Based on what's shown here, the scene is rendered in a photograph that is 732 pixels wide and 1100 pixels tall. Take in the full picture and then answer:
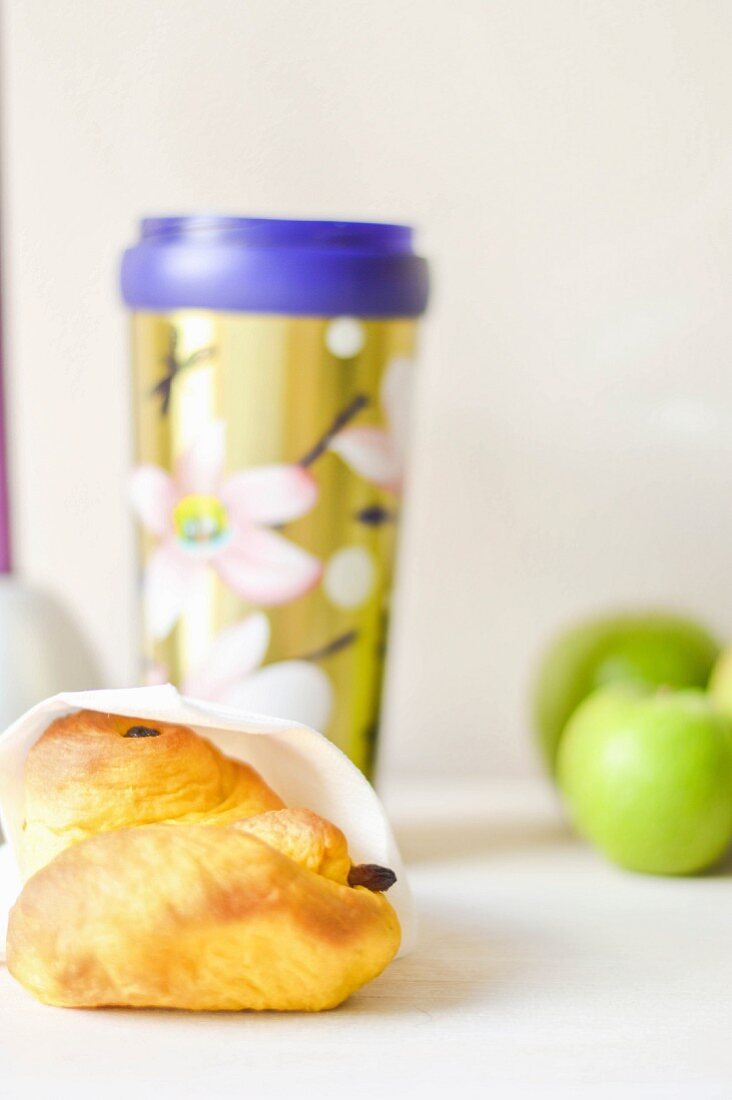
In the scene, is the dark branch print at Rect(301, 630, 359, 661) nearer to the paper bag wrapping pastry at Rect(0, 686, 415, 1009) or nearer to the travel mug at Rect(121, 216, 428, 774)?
the travel mug at Rect(121, 216, 428, 774)

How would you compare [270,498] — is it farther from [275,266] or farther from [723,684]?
[723,684]

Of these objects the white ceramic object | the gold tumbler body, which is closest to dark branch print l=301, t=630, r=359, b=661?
the gold tumbler body

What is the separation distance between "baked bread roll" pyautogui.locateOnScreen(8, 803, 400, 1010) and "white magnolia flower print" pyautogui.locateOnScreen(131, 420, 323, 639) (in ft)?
0.67

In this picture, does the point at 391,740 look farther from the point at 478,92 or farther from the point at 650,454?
the point at 478,92

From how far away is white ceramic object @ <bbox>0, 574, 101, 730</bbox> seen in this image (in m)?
0.65

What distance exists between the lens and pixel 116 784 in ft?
1.60

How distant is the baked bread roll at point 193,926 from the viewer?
437 mm

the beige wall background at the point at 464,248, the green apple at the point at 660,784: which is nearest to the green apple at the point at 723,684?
the green apple at the point at 660,784

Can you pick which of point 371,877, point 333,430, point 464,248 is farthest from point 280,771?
point 464,248

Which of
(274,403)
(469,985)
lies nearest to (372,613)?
(274,403)

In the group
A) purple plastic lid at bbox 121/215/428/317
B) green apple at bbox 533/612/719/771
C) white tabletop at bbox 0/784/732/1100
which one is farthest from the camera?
green apple at bbox 533/612/719/771

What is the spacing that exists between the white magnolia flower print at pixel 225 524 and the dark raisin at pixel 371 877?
191mm

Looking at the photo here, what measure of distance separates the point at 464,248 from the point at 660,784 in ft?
1.07

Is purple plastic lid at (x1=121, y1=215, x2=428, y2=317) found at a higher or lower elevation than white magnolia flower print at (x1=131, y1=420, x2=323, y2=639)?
higher
